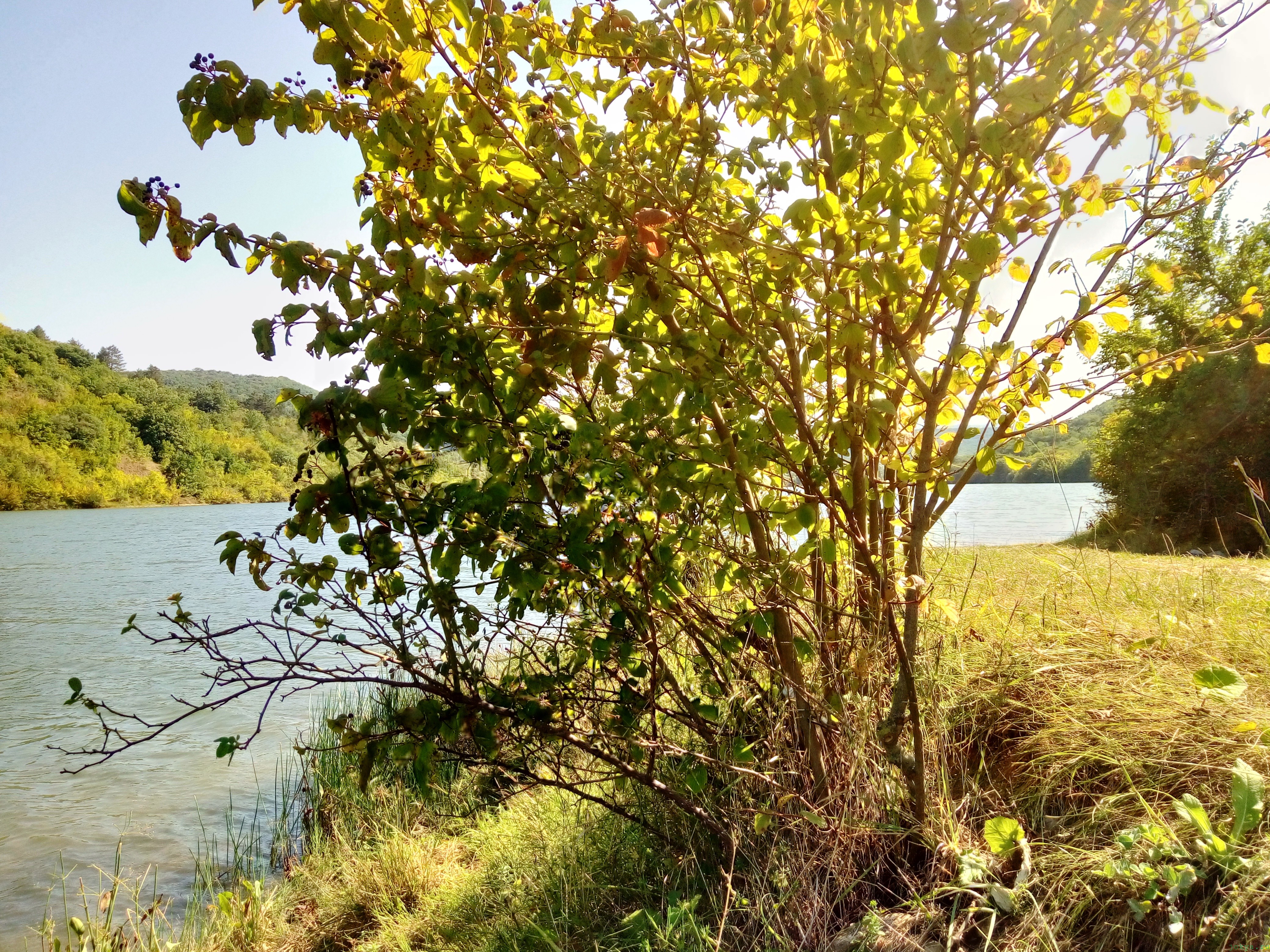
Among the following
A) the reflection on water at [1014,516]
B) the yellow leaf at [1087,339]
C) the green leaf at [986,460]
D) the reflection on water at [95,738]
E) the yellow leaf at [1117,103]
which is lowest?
the reflection on water at [95,738]

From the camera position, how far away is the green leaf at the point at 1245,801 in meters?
1.56

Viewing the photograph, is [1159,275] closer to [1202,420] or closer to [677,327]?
[677,327]

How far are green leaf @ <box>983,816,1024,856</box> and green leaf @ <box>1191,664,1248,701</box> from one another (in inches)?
25.0

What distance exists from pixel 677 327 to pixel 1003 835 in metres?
1.45

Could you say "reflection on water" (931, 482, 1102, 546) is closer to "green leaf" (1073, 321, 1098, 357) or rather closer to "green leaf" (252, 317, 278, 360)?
"green leaf" (1073, 321, 1098, 357)

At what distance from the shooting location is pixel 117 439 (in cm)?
5550

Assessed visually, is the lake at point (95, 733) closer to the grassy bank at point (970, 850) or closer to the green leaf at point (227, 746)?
the grassy bank at point (970, 850)

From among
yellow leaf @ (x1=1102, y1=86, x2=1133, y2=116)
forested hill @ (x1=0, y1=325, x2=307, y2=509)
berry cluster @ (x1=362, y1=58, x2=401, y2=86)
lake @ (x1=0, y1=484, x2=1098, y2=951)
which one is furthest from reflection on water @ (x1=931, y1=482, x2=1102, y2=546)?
forested hill @ (x1=0, y1=325, x2=307, y2=509)

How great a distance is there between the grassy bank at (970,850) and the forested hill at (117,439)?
50459mm

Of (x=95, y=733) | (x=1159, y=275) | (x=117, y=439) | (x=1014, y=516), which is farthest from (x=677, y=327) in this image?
(x=117, y=439)

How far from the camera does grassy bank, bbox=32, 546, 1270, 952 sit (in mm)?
1643

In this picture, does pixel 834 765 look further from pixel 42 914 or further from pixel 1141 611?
pixel 42 914

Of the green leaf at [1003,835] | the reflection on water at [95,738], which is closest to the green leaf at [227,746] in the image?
the green leaf at [1003,835]

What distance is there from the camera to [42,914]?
13.2 feet
